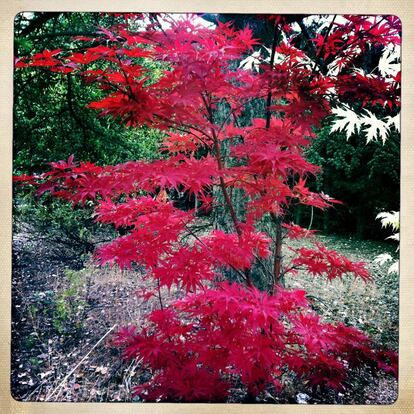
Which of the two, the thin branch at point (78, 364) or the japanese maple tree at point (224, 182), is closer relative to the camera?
the japanese maple tree at point (224, 182)

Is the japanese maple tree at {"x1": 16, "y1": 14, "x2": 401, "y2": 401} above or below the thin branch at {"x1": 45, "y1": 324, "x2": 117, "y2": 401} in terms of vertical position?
above

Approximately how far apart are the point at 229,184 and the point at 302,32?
691 millimetres

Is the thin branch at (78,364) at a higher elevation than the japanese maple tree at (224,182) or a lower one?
lower

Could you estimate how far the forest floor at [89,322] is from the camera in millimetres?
1739

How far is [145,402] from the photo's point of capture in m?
1.71

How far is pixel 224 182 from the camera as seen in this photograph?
1.61 meters

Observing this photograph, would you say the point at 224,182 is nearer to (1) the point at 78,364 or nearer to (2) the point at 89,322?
(2) the point at 89,322

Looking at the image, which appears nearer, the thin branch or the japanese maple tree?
the japanese maple tree

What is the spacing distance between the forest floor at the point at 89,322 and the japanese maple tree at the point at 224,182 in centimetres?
8

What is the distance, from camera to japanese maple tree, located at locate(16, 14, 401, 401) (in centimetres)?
144

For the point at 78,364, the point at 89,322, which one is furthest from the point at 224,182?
the point at 78,364

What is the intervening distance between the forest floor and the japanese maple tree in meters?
0.08

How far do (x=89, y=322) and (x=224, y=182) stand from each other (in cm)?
84

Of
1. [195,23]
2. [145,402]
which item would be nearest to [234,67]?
[195,23]
